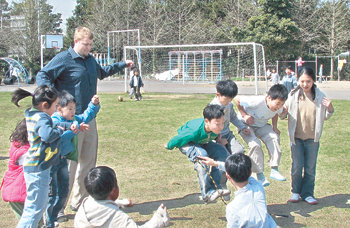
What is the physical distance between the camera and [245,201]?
3166mm

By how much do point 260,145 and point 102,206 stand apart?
2781 mm

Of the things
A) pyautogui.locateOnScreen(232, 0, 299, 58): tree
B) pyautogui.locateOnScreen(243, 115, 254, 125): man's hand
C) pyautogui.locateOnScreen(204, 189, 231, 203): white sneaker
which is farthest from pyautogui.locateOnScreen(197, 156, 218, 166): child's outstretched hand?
pyautogui.locateOnScreen(232, 0, 299, 58): tree

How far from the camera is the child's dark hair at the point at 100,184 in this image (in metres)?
2.86

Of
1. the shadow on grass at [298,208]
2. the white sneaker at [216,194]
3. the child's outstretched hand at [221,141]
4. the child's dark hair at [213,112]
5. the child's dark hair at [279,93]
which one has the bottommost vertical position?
the shadow on grass at [298,208]

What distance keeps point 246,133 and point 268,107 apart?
44 centimetres

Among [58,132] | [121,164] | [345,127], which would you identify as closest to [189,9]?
[345,127]

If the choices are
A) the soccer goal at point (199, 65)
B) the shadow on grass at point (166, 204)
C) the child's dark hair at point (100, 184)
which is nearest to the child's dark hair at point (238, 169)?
the child's dark hair at point (100, 184)

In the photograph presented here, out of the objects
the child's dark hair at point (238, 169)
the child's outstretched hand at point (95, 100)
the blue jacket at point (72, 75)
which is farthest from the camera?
the blue jacket at point (72, 75)

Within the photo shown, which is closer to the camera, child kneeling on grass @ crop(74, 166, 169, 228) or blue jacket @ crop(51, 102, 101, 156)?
child kneeling on grass @ crop(74, 166, 169, 228)

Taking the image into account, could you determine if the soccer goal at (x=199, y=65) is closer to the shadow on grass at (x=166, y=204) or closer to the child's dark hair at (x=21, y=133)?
the shadow on grass at (x=166, y=204)

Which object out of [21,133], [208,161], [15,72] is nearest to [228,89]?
[208,161]

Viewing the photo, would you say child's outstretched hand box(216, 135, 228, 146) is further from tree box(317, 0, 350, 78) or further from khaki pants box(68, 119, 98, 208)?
tree box(317, 0, 350, 78)

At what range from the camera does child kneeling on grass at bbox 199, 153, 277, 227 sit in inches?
122

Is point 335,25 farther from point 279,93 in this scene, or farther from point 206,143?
point 206,143
